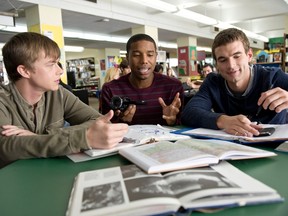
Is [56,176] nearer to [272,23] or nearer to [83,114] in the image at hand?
[83,114]

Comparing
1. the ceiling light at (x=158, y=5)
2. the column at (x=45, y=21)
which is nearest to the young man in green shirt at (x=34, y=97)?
the column at (x=45, y=21)

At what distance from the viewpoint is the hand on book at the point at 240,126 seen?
105 cm

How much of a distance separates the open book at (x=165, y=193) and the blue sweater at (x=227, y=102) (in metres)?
0.67

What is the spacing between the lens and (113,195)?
1.85 feet

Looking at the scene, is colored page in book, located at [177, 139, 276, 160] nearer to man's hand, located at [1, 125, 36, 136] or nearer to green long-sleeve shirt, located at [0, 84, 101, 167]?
green long-sleeve shirt, located at [0, 84, 101, 167]

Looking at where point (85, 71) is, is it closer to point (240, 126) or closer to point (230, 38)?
point (230, 38)

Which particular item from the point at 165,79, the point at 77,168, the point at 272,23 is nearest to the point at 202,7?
the point at 272,23

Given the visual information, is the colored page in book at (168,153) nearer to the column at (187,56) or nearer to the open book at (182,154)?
the open book at (182,154)

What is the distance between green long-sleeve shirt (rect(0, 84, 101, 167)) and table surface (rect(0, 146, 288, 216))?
0.05 m

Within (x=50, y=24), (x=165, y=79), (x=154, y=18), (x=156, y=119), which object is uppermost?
(x=154, y=18)

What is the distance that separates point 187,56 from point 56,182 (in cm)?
1039

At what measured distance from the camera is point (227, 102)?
5.21 feet

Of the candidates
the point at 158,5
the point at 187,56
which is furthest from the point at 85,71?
the point at 158,5

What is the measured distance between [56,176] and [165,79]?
1366mm
